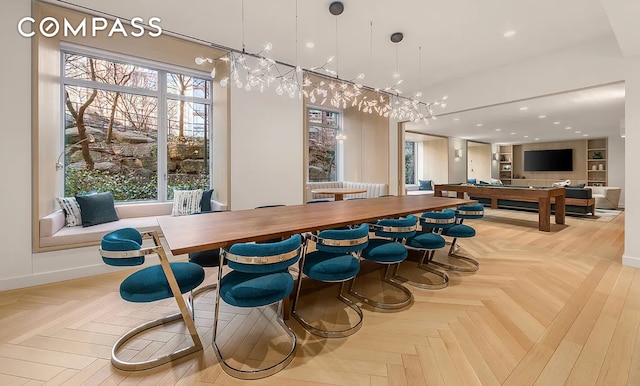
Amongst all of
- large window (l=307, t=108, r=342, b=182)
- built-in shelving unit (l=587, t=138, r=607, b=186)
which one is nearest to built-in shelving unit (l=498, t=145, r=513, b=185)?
built-in shelving unit (l=587, t=138, r=607, b=186)

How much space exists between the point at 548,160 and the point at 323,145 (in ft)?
35.5

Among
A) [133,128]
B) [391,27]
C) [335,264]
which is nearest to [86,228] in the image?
[133,128]

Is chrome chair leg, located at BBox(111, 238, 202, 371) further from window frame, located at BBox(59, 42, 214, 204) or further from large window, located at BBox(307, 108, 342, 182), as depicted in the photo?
large window, located at BBox(307, 108, 342, 182)

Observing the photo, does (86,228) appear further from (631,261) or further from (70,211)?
(631,261)

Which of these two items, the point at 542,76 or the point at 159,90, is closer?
the point at 542,76

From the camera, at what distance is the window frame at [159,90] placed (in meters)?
3.81

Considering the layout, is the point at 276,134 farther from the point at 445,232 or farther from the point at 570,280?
the point at 570,280

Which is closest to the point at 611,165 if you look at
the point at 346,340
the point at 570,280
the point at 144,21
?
the point at 570,280

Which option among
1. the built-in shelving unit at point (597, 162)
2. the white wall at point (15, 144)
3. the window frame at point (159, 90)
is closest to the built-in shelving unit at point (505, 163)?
the built-in shelving unit at point (597, 162)

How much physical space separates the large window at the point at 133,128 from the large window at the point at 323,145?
2587mm

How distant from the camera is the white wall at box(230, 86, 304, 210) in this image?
4.35 m

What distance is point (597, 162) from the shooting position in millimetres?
11031

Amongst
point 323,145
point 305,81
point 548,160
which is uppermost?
point 305,81

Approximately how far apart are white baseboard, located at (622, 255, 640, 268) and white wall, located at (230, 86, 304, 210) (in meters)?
4.34
